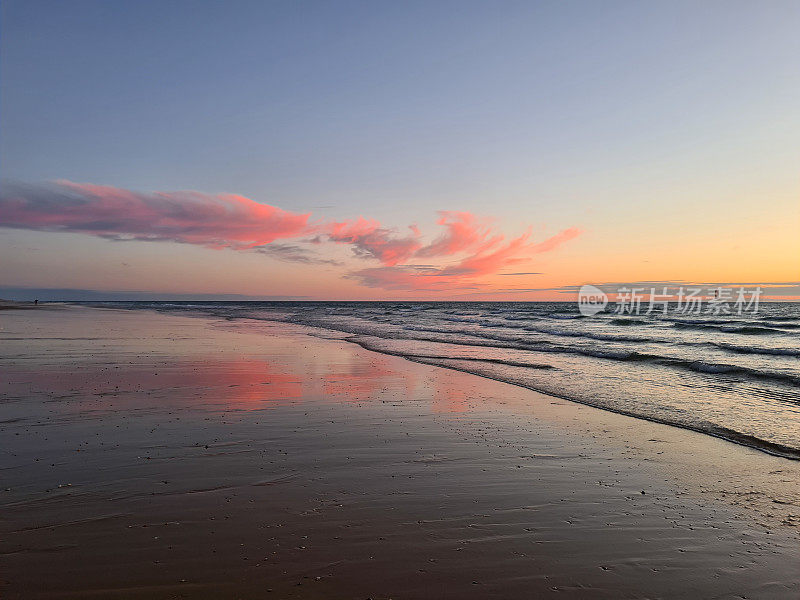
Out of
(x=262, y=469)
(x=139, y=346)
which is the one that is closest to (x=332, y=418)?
(x=262, y=469)

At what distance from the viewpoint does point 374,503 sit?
5766 mm

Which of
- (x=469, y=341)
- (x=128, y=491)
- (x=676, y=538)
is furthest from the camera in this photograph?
(x=469, y=341)

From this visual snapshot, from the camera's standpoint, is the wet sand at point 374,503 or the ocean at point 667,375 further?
the ocean at point 667,375

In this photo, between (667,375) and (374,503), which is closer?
(374,503)

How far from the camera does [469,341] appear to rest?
30.6 m

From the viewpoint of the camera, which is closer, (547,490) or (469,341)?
(547,490)

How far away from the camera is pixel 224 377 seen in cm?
1441

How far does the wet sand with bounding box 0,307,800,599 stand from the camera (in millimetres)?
4223

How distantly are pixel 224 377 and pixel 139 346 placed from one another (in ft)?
34.0

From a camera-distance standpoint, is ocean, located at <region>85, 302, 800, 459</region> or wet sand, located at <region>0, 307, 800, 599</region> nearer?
wet sand, located at <region>0, 307, 800, 599</region>

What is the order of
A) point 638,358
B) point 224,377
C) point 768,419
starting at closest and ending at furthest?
point 768,419 < point 224,377 < point 638,358

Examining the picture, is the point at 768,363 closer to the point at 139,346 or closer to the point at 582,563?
the point at 582,563

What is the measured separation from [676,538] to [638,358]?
60.2 ft

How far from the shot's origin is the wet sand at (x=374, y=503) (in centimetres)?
422
